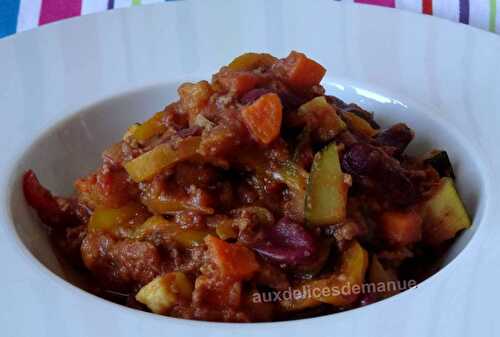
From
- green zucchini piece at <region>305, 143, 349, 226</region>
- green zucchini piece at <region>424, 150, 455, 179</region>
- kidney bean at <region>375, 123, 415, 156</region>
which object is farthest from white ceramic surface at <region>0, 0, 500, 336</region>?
green zucchini piece at <region>305, 143, 349, 226</region>

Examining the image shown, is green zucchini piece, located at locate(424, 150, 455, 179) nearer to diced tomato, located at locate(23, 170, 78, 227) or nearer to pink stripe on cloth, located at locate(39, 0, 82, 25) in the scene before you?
diced tomato, located at locate(23, 170, 78, 227)

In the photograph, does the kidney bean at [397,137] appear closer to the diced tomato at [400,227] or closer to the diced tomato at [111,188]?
the diced tomato at [400,227]

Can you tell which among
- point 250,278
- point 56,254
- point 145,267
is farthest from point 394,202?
point 56,254

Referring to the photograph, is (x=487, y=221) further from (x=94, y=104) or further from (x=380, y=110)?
(x=94, y=104)

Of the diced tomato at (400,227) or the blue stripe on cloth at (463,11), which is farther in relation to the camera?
the blue stripe on cloth at (463,11)

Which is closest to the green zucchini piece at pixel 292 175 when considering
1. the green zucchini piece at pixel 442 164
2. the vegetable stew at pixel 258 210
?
the vegetable stew at pixel 258 210

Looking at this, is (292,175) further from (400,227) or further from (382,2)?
(382,2)
